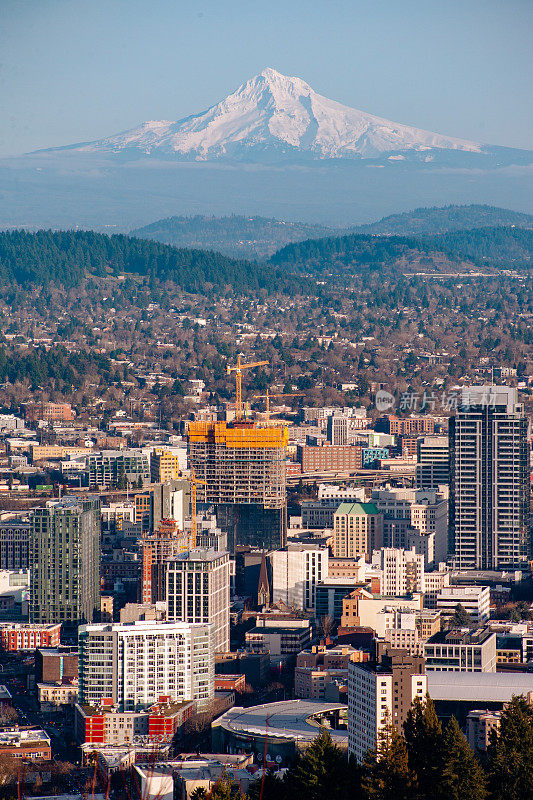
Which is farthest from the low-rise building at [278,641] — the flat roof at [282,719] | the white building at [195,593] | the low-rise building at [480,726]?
the low-rise building at [480,726]

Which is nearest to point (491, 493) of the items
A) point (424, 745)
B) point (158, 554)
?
point (158, 554)

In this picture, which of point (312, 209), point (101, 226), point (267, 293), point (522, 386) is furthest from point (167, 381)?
point (312, 209)

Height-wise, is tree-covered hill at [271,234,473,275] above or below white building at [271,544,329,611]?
above

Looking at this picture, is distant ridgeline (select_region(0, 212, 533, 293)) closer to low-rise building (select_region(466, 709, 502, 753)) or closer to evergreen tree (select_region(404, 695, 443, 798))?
low-rise building (select_region(466, 709, 502, 753))

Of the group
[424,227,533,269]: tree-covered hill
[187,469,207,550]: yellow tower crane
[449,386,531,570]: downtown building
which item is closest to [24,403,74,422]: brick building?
[187,469,207,550]: yellow tower crane

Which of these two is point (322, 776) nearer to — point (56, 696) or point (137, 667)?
point (137, 667)

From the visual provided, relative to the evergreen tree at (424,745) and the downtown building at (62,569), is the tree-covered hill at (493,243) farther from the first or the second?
the evergreen tree at (424,745)
